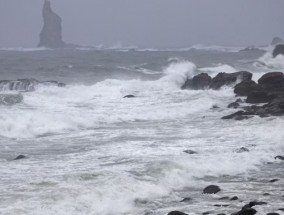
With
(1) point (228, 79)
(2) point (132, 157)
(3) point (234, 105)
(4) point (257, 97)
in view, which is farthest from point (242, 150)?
(1) point (228, 79)

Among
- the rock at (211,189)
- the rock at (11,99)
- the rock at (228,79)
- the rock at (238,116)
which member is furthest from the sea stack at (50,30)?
the rock at (211,189)

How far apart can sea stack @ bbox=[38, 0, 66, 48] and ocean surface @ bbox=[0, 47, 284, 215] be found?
106636 millimetres

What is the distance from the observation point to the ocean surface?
11234 millimetres

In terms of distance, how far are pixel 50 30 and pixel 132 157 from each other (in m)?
127

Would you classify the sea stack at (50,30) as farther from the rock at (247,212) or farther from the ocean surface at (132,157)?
the rock at (247,212)

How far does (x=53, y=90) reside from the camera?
35781mm

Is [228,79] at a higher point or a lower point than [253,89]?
higher

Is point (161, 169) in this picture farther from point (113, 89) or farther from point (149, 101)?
point (113, 89)

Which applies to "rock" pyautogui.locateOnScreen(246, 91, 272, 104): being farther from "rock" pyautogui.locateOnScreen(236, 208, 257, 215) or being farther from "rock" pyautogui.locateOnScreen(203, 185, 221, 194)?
"rock" pyautogui.locateOnScreen(236, 208, 257, 215)

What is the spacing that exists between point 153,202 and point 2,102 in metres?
18.5

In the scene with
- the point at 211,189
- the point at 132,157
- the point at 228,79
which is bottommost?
the point at 132,157

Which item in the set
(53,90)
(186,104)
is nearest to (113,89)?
(53,90)

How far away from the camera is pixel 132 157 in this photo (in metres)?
15.6

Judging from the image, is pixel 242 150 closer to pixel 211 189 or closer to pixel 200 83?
pixel 211 189
